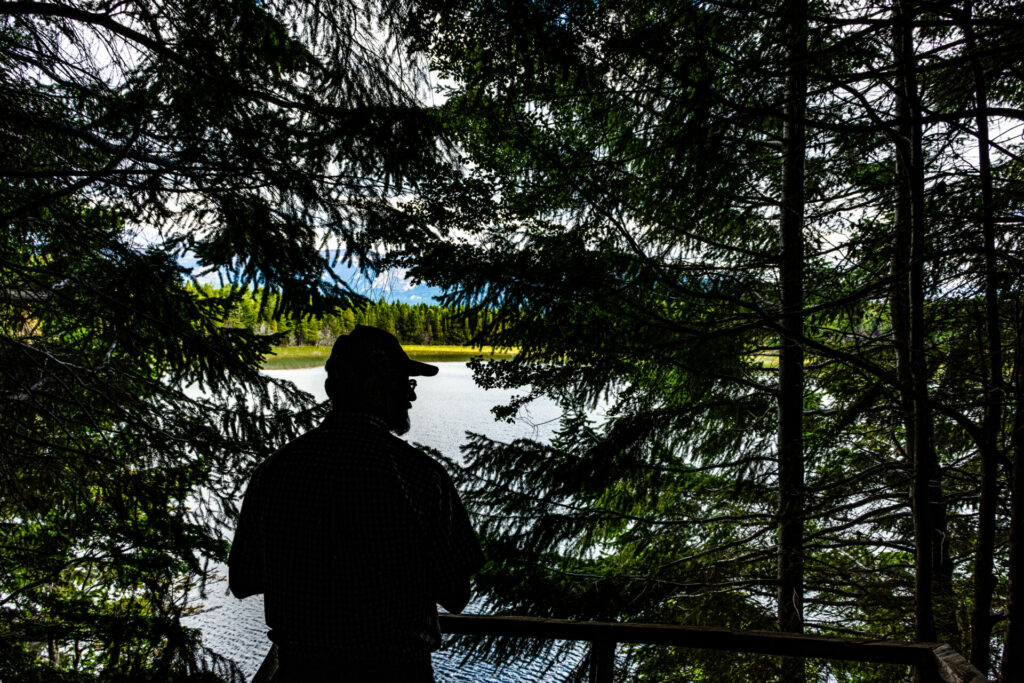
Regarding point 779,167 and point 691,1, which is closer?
point 691,1

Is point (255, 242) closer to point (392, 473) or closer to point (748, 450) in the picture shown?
point (392, 473)

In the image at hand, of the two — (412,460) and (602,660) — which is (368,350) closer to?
(412,460)

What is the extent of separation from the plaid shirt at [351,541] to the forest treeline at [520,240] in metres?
1.47

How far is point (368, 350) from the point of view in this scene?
140cm

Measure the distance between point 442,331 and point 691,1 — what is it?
9.38 ft

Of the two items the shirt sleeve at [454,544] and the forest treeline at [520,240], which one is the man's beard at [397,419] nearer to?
the shirt sleeve at [454,544]

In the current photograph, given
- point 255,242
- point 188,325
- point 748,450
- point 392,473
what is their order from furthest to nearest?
point 748,450 < point 188,325 < point 255,242 < point 392,473

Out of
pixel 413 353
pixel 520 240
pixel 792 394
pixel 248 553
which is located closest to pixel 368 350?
pixel 248 553

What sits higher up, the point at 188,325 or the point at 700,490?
the point at 188,325

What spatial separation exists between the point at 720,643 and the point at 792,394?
255cm

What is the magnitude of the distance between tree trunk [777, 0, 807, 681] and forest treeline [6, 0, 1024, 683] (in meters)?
0.03

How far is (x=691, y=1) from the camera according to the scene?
2.27 meters

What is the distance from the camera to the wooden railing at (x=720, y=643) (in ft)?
5.94

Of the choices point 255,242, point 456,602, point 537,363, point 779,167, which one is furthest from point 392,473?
point 779,167
